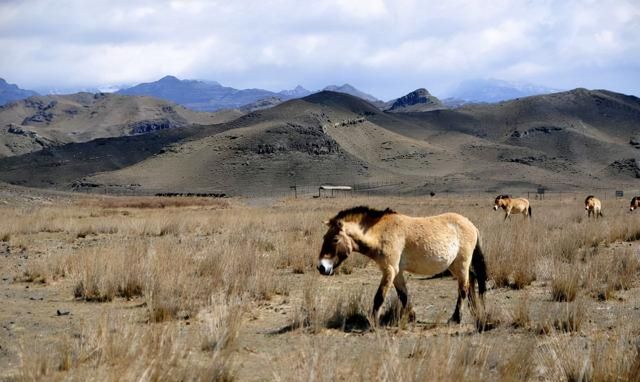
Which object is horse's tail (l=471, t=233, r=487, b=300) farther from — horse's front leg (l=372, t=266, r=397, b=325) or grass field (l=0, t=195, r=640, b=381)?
horse's front leg (l=372, t=266, r=397, b=325)

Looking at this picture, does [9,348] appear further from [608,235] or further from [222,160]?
[222,160]

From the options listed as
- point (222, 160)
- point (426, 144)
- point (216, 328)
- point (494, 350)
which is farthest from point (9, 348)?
point (426, 144)

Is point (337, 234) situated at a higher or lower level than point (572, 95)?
lower

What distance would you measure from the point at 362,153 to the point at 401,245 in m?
106

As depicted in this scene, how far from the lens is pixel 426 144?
122 metres

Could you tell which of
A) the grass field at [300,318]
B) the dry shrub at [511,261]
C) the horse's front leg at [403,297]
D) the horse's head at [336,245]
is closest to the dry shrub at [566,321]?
the grass field at [300,318]

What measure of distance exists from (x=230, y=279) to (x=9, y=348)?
4034 millimetres

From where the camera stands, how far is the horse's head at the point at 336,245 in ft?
25.3

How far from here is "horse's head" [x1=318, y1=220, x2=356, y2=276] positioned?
7.71 metres

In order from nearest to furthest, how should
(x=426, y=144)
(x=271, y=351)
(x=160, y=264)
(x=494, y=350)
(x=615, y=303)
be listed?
(x=494, y=350)
(x=271, y=351)
(x=615, y=303)
(x=160, y=264)
(x=426, y=144)

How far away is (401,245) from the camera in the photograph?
8.08m

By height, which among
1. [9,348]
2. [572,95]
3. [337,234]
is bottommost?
[9,348]

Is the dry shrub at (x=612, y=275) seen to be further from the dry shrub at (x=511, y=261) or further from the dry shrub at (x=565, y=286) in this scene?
the dry shrub at (x=511, y=261)

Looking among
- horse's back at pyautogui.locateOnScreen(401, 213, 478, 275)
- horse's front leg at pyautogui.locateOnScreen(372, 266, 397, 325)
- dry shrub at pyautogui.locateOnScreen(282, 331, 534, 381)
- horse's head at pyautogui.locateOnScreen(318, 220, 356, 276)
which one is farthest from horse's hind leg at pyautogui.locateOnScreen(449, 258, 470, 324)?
dry shrub at pyautogui.locateOnScreen(282, 331, 534, 381)
